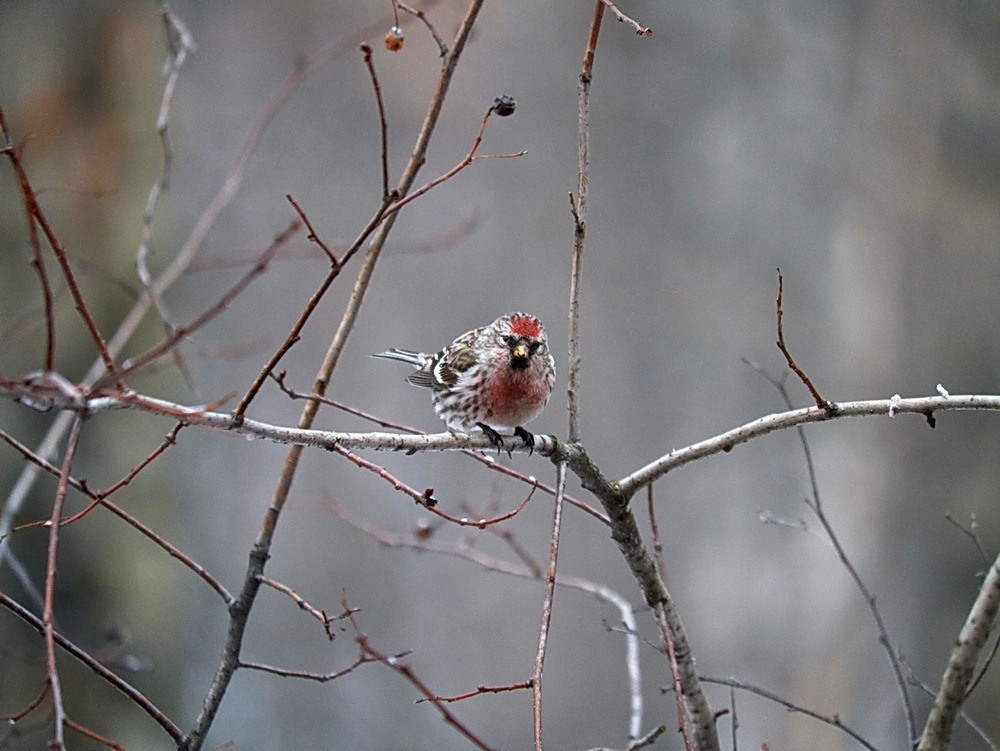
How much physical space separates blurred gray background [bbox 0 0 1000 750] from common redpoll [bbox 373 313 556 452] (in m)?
1.52

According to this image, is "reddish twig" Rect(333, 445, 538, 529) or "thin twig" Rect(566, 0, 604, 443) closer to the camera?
"reddish twig" Rect(333, 445, 538, 529)

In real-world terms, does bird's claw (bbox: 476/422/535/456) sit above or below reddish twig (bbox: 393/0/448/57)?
below

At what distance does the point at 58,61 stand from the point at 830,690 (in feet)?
15.1

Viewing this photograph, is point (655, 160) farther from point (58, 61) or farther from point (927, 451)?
point (58, 61)

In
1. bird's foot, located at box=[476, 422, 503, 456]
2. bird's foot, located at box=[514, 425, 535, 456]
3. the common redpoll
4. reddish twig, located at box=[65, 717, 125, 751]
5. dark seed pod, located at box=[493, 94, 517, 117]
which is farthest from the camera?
the common redpoll

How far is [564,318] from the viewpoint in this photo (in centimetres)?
411

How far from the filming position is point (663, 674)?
3898 mm

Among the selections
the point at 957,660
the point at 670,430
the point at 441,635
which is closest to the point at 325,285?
the point at 957,660

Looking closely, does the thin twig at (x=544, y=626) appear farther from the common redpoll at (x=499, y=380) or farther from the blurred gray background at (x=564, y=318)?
the blurred gray background at (x=564, y=318)

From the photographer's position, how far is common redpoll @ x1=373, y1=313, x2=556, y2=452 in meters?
2.24

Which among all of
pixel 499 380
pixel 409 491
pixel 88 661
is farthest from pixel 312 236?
pixel 499 380

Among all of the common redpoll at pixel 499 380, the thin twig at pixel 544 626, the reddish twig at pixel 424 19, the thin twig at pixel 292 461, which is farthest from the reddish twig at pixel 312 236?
the common redpoll at pixel 499 380

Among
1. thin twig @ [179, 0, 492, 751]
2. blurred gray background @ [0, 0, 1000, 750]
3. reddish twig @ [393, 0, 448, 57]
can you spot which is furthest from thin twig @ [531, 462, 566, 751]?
blurred gray background @ [0, 0, 1000, 750]

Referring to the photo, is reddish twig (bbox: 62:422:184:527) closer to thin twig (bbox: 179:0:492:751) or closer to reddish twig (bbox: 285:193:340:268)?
reddish twig (bbox: 285:193:340:268)
